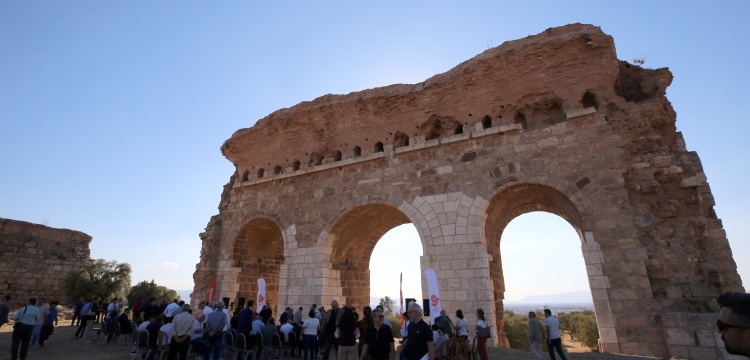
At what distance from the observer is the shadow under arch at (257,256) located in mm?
13656

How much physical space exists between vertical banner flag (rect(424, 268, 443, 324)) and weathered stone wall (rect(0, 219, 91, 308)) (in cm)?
2031

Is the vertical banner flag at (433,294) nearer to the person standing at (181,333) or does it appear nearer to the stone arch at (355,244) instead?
the stone arch at (355,244)

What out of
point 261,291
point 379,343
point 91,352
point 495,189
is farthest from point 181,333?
point 495,189

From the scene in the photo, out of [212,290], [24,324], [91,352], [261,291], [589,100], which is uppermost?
[589,100]

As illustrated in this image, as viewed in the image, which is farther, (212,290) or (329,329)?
(212,290)

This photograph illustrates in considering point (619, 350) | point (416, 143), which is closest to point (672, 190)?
point (619, 350)

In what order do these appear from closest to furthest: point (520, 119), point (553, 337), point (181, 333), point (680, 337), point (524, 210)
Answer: point (181, 333) < point (680, 337) < point (553, 337) < point (520, 119) < point (524, 210)

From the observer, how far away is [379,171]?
1163 cm

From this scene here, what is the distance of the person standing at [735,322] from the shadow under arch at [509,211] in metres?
7.34

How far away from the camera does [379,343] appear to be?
14.6 ft

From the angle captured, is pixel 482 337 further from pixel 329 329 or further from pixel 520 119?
pixel 520 119

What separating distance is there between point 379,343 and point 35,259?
74.8ft

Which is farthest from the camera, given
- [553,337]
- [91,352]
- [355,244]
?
[355,244]

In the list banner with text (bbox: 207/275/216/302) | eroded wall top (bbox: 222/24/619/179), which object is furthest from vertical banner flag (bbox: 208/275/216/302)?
eroded wall top (bbox: 222/24/619/179)
